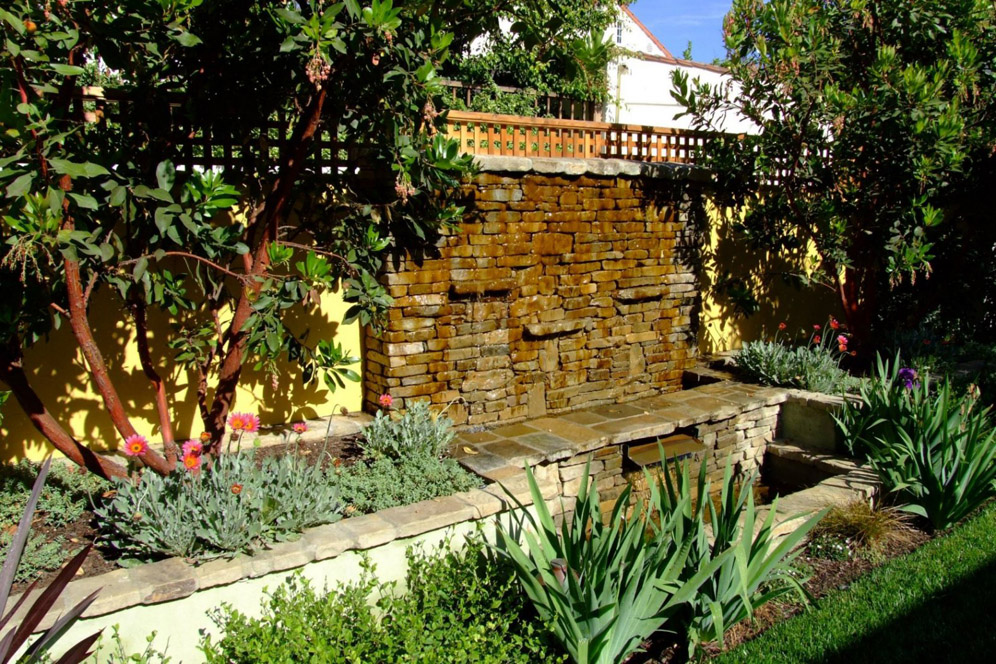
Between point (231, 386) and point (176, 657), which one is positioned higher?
point (231, 386)

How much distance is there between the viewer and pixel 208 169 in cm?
410

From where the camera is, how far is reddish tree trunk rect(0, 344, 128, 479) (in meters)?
3.49

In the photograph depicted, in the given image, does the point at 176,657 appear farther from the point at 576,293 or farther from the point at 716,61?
the point at 716,61

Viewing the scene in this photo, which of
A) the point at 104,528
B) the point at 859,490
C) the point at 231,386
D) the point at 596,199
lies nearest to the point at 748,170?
the point at 596,199

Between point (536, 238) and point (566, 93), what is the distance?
8.78m

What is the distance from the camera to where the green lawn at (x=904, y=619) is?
10.4 feet

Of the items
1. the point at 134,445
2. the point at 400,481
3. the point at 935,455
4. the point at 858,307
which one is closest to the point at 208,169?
the point at 134,445

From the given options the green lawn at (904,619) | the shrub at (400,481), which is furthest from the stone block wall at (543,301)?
the green lawn at (904,619)

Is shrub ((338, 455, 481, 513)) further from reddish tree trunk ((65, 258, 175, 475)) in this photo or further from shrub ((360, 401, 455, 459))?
reddish tree trunk ((65, 258, 175, 475))

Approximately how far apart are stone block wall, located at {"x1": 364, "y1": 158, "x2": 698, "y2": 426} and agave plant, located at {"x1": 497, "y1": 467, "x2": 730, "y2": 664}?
1972mm

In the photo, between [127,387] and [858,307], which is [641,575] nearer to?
[127,387]

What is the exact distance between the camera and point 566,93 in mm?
13516

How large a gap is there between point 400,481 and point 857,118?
189 inches

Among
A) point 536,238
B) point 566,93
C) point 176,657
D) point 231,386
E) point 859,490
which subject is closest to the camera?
point 176,657
